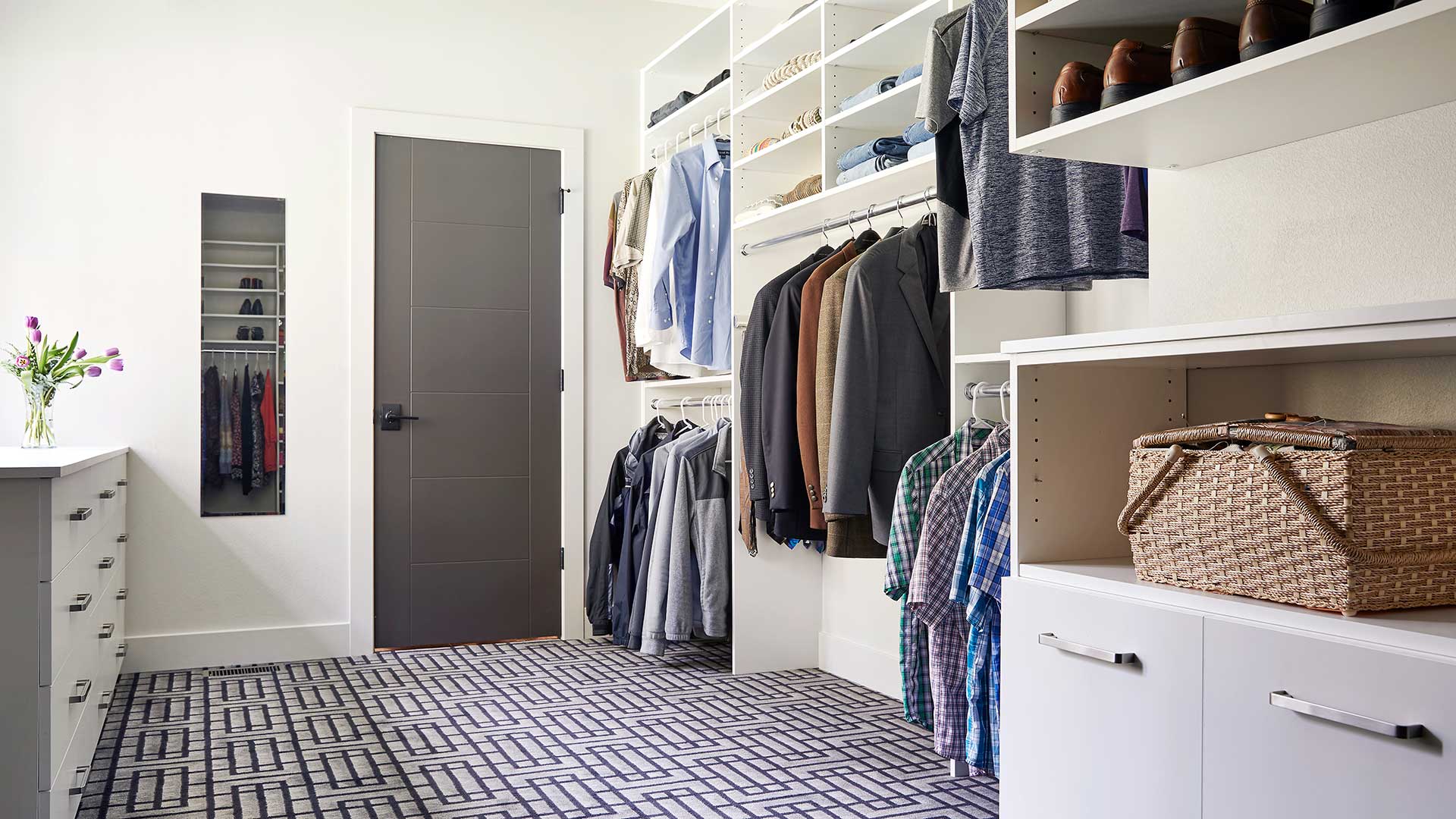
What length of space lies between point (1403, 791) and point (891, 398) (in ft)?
6.54

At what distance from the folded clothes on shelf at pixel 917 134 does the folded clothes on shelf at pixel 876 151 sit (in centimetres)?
5

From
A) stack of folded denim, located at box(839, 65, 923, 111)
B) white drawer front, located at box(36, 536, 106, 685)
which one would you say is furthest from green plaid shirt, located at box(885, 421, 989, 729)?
white drawer front, located at box(36, 536, 106, 685)

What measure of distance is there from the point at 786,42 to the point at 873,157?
35.9 inches

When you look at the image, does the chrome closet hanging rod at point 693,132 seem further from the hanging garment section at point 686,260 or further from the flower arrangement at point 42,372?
the flower arrangement at point 42,372

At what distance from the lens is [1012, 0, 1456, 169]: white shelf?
1286 millimetres

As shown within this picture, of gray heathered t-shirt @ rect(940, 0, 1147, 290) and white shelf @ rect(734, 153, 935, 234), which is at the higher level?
white shelf @ rect(734, 153, 935, 234)

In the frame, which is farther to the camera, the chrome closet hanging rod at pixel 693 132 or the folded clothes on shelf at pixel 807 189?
the chrome closet hanging rod at pixel 693 132

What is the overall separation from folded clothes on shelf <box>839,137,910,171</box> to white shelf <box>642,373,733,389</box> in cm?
105

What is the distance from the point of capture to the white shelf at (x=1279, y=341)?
1.16 meters

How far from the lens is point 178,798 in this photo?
2.70 meters

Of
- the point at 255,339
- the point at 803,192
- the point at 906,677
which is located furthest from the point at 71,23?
the point at 906,677

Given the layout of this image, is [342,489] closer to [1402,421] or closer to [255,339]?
[255,339]

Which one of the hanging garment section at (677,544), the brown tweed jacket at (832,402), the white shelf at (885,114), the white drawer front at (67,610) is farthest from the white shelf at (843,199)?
the white drawer front at (67,610)

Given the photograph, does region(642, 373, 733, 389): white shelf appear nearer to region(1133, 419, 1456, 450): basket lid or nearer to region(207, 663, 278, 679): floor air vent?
region(207, 663, 278, 679): floor air vent
